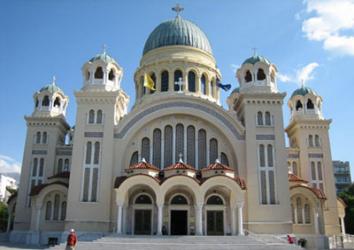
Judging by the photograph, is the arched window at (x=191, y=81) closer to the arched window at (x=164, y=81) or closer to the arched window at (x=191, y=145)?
the arched window at (x=164, y=81)

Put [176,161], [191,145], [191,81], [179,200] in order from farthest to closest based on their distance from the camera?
1. [191,81]
2. [191,145]
3. [176,161]
4. [179,200]

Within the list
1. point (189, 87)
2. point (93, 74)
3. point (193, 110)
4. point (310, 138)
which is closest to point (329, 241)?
point (310, 138)

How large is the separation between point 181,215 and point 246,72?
13.5 meters

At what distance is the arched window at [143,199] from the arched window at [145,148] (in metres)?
2.99

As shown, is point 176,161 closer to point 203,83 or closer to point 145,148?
point 145,148

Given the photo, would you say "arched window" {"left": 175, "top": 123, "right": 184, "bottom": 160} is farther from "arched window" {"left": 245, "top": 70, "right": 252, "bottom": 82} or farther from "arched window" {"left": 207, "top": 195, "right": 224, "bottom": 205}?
"arched window" {"left": 245, "top": 70, "right": 252, "bottom": 82}

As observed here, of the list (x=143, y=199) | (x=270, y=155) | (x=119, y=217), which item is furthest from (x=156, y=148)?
(x=270, y=155)

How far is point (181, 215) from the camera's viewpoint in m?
30.3

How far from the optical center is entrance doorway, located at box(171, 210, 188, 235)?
30.1 meters

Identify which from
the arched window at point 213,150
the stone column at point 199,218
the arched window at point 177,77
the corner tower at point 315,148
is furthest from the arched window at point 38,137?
the corner tower at point 315,148

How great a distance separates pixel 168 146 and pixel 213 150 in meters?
3.71

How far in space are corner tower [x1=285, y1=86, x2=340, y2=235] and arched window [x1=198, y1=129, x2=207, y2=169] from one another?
385 inches

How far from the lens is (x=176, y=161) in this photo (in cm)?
3192

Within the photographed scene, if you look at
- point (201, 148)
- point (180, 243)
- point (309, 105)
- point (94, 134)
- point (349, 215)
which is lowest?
point (180, 243)
